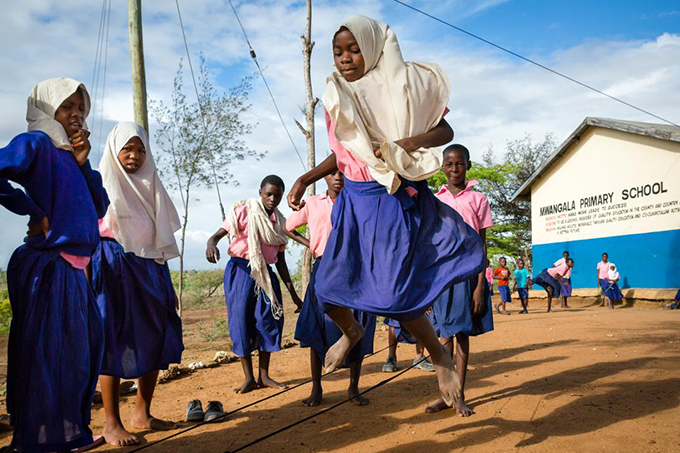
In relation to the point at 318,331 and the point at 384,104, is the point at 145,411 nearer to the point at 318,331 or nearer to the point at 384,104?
the point at 318,331

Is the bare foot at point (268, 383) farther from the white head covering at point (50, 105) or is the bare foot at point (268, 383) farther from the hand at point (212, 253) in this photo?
the white head covering at point (50, 105)

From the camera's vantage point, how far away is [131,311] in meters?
4.27

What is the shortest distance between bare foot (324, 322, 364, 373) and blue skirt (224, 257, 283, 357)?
9.23 ft

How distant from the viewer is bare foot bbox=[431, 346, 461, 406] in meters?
3.18

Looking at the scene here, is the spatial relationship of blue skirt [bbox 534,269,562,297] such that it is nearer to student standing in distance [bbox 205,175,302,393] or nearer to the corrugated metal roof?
the corrugated metal roof

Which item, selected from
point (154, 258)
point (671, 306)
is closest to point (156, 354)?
point (154, 258)

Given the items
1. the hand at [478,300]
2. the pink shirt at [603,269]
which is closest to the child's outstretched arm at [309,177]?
the hand at [478,300]

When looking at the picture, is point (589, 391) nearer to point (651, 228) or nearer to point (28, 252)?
point (28, 252)

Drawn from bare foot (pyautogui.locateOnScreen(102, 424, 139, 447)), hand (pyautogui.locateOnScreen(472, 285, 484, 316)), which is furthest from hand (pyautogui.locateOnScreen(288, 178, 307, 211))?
bare foot (pyautogui.locateOnScreen(102, 424, 139, 447))

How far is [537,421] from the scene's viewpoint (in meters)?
4.04

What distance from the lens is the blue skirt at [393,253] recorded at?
297cm

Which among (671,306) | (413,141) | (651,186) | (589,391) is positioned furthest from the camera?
(651,186)

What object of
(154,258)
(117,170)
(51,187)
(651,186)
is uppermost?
(651,186)

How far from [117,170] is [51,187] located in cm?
113
